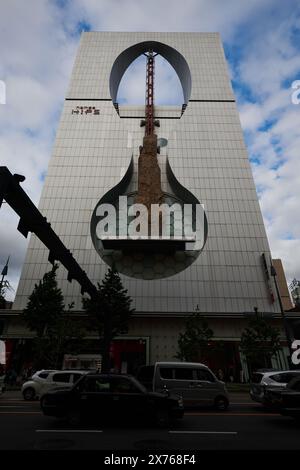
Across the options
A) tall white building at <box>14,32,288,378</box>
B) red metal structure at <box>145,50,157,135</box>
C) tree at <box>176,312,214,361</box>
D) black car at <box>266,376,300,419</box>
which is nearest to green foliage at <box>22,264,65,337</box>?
tall white building at <box>14,32,288,378</box>

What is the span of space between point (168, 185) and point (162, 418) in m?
36.0

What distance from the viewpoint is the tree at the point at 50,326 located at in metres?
25.1

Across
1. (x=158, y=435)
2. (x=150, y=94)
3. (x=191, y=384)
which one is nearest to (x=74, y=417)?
(x=158, y=435)

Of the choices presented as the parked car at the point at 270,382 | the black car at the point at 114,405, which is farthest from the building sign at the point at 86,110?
the black car at the point at 114,405

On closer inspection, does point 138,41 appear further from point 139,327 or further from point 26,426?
point 26,426

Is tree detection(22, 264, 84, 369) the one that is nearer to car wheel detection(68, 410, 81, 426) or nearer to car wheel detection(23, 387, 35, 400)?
car wheel detection(23, 387, 35, 400)

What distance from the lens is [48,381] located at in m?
14.8

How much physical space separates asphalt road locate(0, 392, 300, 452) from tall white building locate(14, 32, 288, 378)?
21.7 metres

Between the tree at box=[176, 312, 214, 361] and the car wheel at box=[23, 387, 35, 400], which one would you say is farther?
the tree at box=[176, 312, 214, 361]

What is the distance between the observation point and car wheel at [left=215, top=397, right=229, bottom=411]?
472 inches

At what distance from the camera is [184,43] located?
177 ft

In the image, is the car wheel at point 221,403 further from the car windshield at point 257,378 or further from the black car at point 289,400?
the black car at point 289,400

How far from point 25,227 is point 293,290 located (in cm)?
6179

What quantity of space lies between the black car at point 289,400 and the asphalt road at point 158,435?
0.44 m
